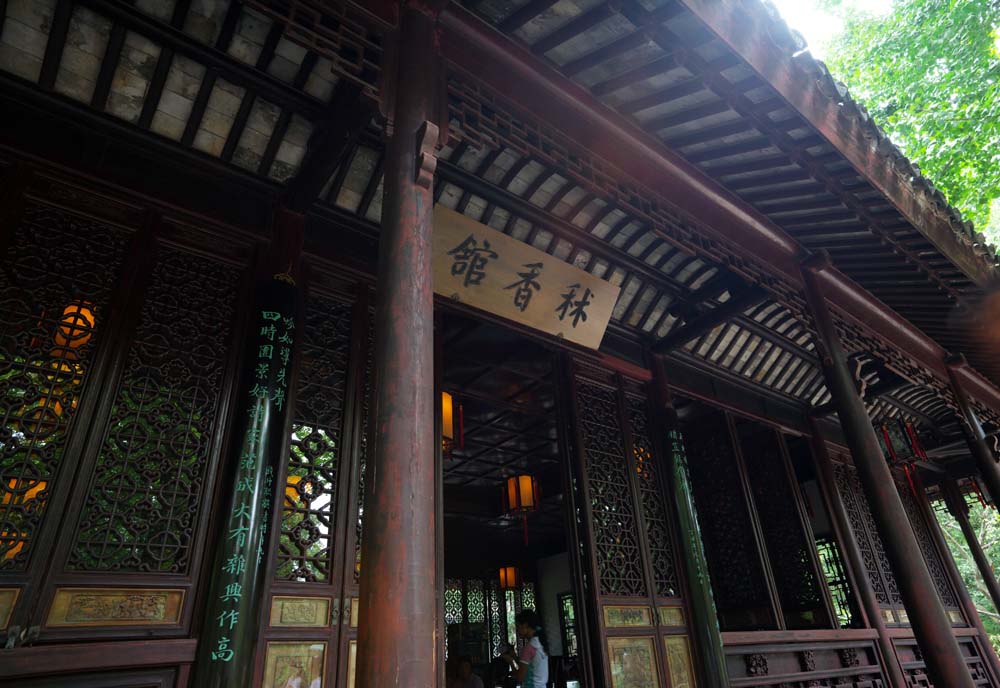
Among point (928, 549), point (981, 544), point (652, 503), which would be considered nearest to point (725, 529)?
point (652, 503)

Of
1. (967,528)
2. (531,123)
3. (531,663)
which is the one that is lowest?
(531,663)

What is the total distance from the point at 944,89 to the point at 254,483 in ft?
35.6

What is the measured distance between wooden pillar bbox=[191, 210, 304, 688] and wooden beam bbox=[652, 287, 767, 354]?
12.6 feet

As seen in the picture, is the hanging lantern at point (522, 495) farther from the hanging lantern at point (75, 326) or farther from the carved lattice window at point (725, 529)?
the hanging lantern at point (75, 326)

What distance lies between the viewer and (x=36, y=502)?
103 inches

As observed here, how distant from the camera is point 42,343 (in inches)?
113

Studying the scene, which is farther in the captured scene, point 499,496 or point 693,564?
point 499,496

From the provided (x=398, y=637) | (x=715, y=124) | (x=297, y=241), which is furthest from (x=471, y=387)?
(x=398, y=637)

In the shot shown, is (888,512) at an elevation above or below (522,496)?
below

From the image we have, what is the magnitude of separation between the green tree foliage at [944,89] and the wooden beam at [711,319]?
5784 mm

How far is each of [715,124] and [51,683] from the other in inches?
179

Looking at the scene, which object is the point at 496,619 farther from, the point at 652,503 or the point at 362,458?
the point at 362,458

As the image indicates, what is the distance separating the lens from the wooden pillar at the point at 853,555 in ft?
20.7

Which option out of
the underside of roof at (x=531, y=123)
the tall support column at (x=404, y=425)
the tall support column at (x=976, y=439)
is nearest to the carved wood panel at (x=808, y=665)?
the tall support column at (x=976, y=439)
